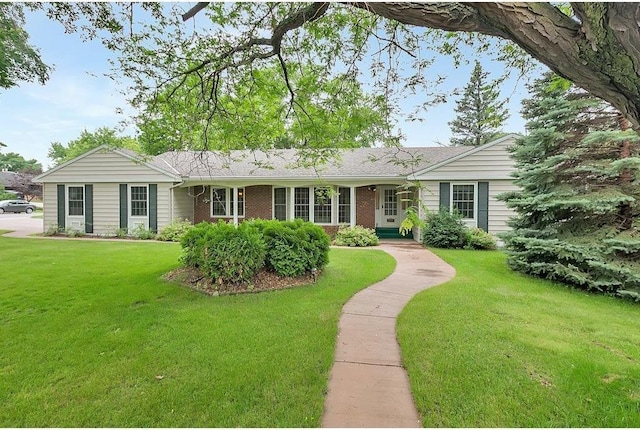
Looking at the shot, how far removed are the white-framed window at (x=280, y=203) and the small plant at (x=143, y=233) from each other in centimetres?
571

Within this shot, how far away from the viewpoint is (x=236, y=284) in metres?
6.41

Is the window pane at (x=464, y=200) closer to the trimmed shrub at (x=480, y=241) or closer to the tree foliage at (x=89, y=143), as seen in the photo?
the trimmed shrub at (x=480, y=241)

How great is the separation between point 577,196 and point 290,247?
6662mm

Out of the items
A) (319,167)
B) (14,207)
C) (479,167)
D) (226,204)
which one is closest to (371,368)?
(479,167)

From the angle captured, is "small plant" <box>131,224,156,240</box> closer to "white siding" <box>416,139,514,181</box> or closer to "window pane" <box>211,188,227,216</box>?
"window pane" <box>211,188,227,216</box>

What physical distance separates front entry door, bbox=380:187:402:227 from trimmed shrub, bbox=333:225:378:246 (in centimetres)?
281

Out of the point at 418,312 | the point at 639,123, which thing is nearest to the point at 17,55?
the point at 418,312

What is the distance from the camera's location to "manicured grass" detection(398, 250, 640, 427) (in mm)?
2734

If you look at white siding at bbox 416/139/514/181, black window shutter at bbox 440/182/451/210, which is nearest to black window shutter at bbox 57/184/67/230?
white siding at bbox 416/139/514/181

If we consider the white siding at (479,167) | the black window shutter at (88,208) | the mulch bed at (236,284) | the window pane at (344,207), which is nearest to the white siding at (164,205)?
the black window shutter at (88,208)

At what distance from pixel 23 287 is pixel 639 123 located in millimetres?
9432

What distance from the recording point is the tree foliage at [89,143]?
7445 mm

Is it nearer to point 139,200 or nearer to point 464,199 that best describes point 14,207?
point 139,200

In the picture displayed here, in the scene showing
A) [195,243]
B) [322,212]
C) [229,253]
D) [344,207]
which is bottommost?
[229,253]
